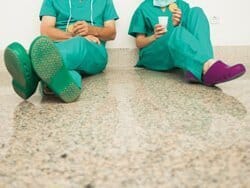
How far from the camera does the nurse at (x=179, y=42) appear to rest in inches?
47.1

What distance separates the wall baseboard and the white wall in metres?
0.03

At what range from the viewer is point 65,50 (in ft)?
4.09

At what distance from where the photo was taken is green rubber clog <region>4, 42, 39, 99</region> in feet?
3.00

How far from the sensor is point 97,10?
1.77 metres

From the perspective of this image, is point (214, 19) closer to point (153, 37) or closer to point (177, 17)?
point (177, 17)

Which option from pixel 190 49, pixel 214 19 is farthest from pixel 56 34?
pixel 214 19

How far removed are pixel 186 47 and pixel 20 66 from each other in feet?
2.17

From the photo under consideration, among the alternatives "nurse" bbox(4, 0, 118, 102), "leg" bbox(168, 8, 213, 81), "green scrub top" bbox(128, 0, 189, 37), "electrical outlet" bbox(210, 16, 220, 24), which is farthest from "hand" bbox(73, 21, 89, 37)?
"electrical outlet" bbox(210, 16, 220, 24)

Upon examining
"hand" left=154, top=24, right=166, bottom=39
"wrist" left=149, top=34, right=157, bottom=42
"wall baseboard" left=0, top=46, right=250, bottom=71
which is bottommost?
"wall baseboard" left=0, top=46, right=250, bottom=71

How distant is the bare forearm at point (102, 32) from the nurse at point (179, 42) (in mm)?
135

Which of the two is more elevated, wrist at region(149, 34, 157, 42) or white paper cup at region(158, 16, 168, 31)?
white paper cup at region(158, 16, 168, 31)

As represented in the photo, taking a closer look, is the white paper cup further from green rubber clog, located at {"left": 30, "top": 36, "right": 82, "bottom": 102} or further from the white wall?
green rubber clog, located at {"left": 30, "top": 36, "right": 82, "bottom": 102}

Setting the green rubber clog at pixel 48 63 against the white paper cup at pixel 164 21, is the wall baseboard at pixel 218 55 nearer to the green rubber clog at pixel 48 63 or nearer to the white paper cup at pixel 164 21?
the white paper cup at pixel 164 21

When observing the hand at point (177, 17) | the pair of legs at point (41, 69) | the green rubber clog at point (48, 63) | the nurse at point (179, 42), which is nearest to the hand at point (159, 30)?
the nurse at point (179, 42)
